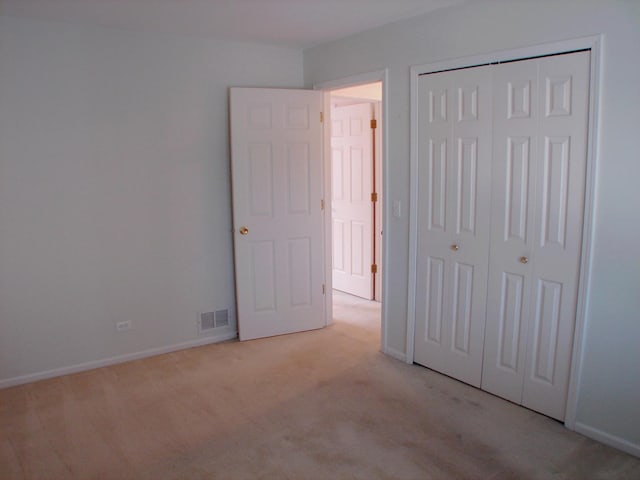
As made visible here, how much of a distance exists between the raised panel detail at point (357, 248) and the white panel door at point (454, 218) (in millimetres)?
1739

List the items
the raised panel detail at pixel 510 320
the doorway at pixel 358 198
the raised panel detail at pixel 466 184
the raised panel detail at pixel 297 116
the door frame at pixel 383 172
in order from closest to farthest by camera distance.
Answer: the raised panel detail at pixel 510 320 → the raised panel detail at pixel 466 184 → the door frame at pixel 383 172 → the raised panel detail at pixel 297 116 → the doorway at pixel 358 198

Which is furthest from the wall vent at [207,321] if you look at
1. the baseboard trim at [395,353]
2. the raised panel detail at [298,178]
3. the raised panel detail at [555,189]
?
the raised panel detail at [555,189]

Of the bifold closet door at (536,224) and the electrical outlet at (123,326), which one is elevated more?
the bifold closet door at (536,224)

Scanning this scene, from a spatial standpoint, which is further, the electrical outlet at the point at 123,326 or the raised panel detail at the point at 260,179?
the raised panel detail at the point at 260,179

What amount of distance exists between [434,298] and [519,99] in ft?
4.55

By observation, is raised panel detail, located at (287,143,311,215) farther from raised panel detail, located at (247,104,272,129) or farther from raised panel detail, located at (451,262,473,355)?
raised panel detail, located at (451,262,473,355)

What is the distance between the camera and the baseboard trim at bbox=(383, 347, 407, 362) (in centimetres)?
367

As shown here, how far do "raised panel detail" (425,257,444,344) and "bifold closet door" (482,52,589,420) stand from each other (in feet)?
1.21

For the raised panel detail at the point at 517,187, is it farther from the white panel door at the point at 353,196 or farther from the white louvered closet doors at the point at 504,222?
the white panel door at the point at 353,196

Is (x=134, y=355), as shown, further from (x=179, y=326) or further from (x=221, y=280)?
(x=221, y=280)

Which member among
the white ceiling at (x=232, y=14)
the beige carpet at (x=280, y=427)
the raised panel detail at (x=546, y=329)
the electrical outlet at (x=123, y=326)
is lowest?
the beige carpet at (x=280, y=427)

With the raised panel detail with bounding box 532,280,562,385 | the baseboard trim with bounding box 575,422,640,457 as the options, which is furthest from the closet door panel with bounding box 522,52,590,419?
the baseboard trim with bounding box 575,422,640,457

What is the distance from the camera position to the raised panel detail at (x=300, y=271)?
419 centimetres

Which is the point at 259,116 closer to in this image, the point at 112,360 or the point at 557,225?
the point at 112,360
